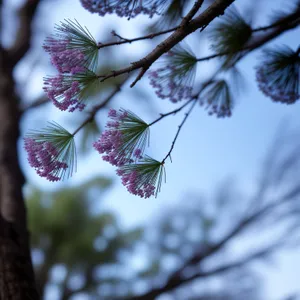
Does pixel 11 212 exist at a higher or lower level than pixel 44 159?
higher

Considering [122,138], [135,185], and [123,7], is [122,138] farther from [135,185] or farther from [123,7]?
[123,7]

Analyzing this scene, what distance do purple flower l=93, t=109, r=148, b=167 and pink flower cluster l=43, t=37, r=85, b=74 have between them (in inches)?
2.2

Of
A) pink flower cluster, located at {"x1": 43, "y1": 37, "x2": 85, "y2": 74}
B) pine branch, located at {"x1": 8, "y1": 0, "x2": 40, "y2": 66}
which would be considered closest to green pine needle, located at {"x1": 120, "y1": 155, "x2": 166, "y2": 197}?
pink flower cluster, located at {"x1": 43, "y1": 37, "x2": 85, "y2": 74}

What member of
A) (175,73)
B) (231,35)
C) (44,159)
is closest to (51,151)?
(44,159)

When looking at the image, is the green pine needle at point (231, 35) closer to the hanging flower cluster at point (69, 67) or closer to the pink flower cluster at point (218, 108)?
the pink flower cluster at point (218, 108)

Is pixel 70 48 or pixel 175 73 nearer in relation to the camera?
pixel 70 48

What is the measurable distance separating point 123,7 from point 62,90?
0.15 m

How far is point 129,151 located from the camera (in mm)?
410

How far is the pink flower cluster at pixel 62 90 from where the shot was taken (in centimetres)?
37

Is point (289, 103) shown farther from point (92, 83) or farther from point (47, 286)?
point (47, 286)

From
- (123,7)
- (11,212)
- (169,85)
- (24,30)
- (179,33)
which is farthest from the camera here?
(24,30)

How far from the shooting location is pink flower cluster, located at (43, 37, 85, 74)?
37 centimetres

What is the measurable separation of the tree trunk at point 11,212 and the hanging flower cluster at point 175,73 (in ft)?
1.06

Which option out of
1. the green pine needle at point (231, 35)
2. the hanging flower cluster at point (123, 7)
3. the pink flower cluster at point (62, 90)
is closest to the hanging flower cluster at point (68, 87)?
the pink flower cluster at point (62, 90)
